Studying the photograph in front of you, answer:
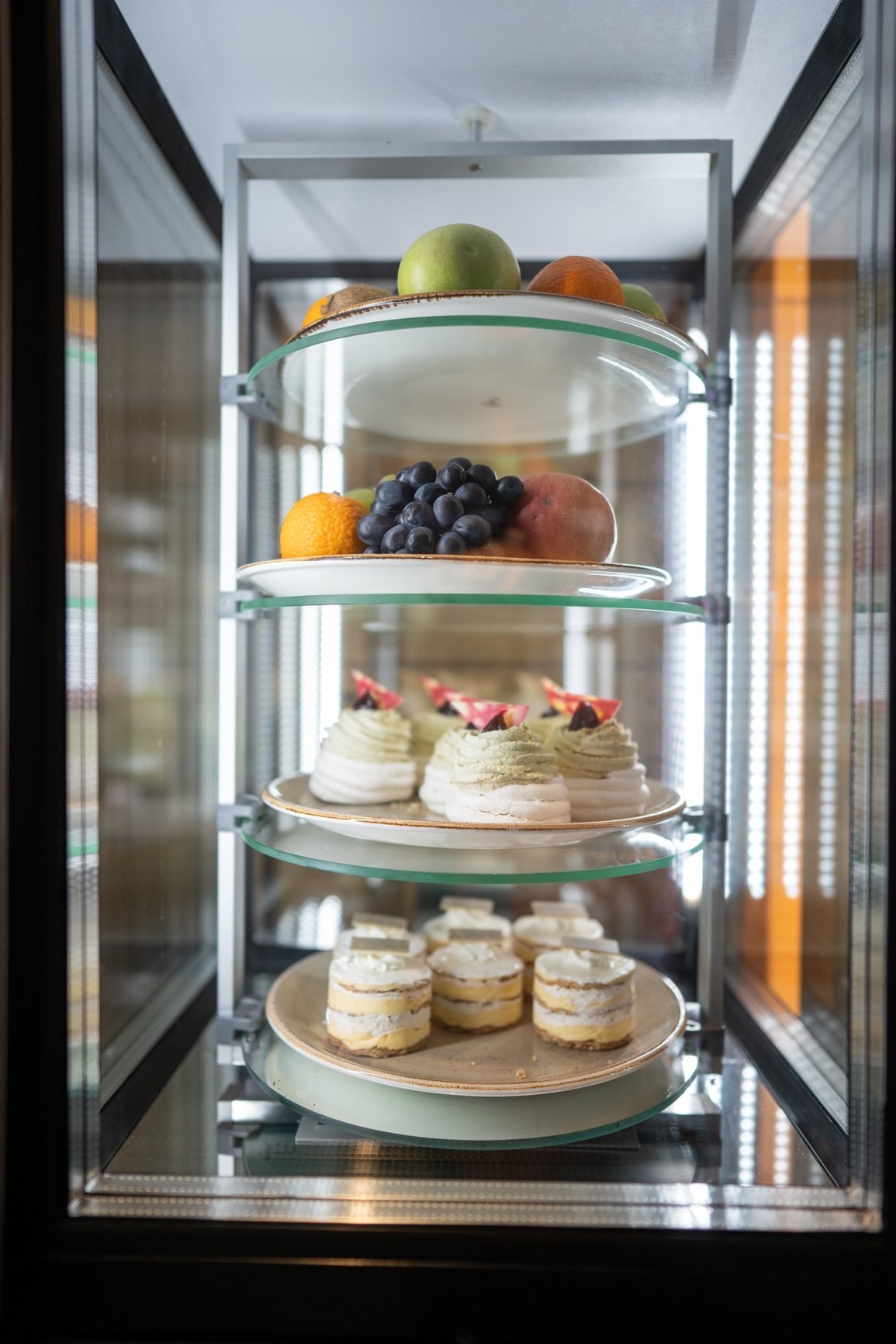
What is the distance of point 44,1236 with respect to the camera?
82 centimetres

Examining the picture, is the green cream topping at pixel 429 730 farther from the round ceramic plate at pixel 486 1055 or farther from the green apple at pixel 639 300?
the green apple at pixel 639 300

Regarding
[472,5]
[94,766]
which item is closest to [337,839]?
[94,766]

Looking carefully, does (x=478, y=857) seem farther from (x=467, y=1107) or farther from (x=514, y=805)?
(x=467, y=1107)

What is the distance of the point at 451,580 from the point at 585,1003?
1.77 feet

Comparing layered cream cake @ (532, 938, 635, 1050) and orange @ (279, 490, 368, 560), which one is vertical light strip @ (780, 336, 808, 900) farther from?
orange @ (279, 490, 368, 560)

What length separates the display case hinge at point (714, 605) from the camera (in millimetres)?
1100

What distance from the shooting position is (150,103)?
3.55 feet

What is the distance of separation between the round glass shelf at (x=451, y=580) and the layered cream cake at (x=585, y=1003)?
1.48 ft

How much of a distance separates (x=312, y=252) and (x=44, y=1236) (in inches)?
55.3

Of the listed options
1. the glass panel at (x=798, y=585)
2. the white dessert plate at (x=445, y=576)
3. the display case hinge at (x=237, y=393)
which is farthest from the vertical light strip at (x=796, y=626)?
the display case hinge at (x=237, y=393)

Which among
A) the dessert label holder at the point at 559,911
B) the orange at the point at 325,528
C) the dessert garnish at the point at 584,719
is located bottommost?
the dessert label holder at the point at 559,911

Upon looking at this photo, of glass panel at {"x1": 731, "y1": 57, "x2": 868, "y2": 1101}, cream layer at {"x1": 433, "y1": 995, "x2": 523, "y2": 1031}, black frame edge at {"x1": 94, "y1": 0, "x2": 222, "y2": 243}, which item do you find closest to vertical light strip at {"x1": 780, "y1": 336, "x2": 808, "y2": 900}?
glass panel at {"x1": 731, "y1": 57, "x2": 868, "y2": 1101}

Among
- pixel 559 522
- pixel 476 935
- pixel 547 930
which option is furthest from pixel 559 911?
pixel 559 522

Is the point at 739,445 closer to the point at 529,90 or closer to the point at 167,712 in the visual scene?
the point at 529,90
